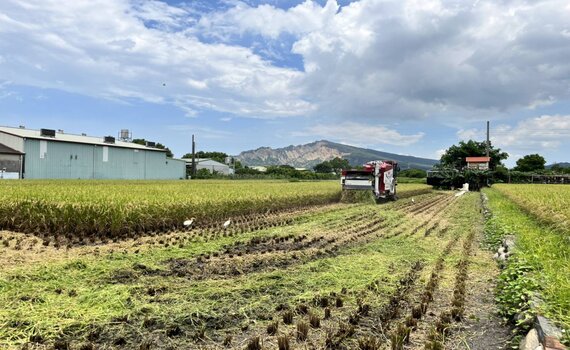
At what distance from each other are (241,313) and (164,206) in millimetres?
6837

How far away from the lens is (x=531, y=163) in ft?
297

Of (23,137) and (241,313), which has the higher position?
(23,137)

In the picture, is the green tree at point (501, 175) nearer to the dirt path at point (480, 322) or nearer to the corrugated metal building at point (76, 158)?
the corrugated metal building at point (76, 158)

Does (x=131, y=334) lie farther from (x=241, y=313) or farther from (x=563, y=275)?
(x=563, y=275)

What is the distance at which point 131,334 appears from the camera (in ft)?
13.5

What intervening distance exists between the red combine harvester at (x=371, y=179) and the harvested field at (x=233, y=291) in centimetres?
1150

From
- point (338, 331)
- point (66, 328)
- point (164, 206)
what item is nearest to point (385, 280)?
point (338, 331)

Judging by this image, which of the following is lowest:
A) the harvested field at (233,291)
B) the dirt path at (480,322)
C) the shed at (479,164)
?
the dirt path at (480,322)

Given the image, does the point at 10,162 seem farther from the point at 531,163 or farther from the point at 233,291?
the point at 531,163

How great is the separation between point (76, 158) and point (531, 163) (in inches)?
3598

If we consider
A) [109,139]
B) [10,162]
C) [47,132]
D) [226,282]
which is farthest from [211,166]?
[226,282]

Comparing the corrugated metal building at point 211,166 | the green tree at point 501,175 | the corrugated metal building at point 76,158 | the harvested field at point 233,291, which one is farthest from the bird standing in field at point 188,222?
the corrugated metal building at point 211,166

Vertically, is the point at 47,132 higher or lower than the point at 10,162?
higher

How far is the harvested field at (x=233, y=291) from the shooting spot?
408 centimetres
